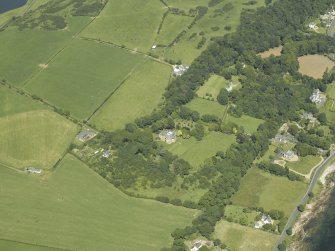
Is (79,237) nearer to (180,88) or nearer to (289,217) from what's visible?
(289,217)

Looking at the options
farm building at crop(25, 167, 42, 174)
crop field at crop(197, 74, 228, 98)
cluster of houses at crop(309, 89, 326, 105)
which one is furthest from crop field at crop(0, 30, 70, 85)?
cluster of houses at crop(309, 89, 326, 105)

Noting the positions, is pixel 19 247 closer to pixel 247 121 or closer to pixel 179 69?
pixel 247 121

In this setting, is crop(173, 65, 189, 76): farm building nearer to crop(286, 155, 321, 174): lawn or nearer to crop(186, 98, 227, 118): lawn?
crop(186, 98, 227, 118): lawn

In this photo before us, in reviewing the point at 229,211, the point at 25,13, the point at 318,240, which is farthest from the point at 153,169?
the point at 25,13

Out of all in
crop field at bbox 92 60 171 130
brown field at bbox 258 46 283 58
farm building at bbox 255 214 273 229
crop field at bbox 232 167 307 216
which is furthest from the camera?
brown field at bbox 258 46 283 58

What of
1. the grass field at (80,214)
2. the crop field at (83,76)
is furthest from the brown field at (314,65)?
the grass field at (80,214)
